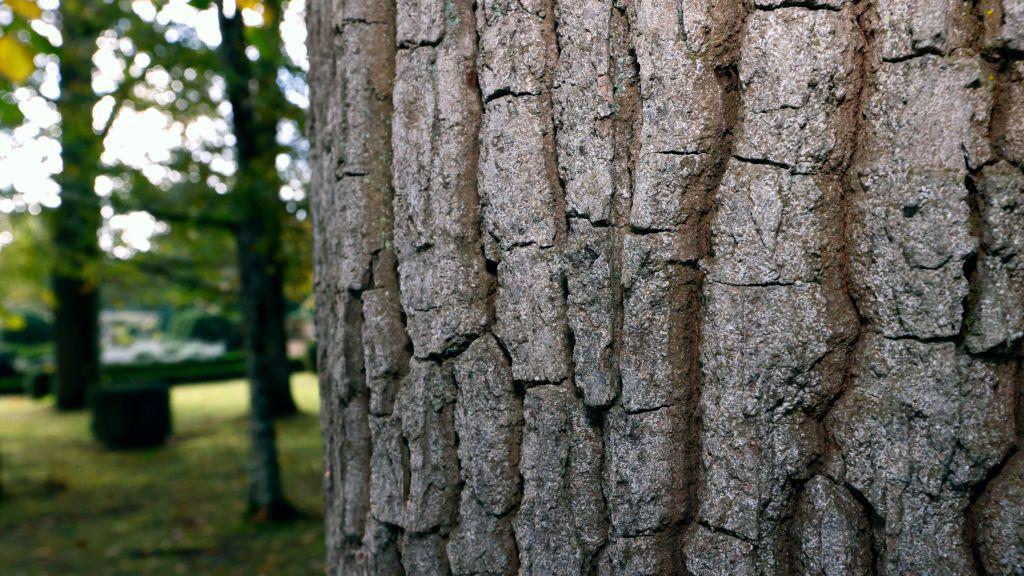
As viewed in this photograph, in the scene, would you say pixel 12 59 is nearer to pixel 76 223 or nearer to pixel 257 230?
pixel 257 230

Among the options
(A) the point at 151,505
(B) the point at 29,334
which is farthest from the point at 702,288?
(B) the point at 29,334

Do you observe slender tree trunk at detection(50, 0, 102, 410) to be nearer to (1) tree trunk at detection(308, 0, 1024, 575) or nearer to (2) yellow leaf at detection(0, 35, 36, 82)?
(2) yellow leaf at detection(0, 35, 36, 82)

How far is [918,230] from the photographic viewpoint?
1.14 m

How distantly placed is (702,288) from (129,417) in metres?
11.6

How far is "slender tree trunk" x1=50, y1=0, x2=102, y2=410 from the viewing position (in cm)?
698

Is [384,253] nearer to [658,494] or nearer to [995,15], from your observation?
[658,494]

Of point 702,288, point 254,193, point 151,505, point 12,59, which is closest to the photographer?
point 702,288

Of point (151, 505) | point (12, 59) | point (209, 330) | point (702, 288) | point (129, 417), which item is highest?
point (12, 59)

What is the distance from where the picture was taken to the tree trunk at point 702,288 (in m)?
1.13

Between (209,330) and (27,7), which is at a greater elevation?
(27,7)

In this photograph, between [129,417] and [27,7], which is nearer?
[27,7]

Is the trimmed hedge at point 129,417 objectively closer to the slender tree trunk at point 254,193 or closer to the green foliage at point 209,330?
the slender tree trunk at point 254,193

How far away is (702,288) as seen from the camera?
50.0 inches

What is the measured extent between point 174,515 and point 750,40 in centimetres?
755
